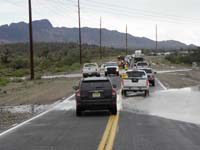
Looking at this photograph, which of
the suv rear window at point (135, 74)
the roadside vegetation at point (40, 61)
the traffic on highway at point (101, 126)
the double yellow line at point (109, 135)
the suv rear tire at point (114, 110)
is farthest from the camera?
the roadside vegetation at point (40, 61)

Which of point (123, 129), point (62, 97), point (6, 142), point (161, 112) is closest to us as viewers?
point (6, 142)

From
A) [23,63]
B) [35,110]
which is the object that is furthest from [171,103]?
[23,63]

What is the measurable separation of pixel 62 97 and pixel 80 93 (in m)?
12.8

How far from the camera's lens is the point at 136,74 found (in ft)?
119

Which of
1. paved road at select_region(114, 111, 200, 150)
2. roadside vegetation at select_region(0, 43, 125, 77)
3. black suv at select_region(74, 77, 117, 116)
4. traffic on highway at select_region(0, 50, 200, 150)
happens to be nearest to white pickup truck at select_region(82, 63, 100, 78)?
roadside vegetation at select_region(0, 43, 125, 77)

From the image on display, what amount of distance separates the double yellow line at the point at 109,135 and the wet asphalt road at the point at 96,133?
0.51 feet

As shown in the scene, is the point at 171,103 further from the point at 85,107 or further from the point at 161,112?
the point at 85,107

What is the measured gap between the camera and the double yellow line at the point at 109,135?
1350cm

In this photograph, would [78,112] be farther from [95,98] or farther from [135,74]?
[135,74]

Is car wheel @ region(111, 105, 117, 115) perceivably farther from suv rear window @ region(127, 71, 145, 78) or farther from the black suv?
suv rear window @ region(127, 71, 145, 78)

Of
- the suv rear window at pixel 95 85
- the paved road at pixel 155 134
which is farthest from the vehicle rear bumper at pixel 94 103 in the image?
the paved road at pixel 155 134

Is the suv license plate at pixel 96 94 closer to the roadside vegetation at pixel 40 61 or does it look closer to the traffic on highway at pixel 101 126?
the traffic on highway at pixel 101 126

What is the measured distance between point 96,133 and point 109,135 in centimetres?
83

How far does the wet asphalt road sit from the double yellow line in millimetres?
155
